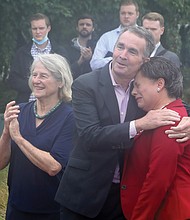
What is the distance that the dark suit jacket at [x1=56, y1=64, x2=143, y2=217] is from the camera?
138 inches

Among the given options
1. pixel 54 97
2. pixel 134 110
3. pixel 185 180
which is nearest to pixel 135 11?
pixel 54 97

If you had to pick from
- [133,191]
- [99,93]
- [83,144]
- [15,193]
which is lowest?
[15,193]

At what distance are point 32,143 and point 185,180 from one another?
4.06ft

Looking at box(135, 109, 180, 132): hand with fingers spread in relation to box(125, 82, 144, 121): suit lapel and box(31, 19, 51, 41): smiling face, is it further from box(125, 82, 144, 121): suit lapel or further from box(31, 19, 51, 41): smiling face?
box(31, 19, 51, 41): smiling face

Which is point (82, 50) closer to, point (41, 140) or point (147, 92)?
point (41, 140)

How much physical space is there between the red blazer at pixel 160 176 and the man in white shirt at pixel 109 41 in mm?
3553

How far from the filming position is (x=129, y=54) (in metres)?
3.44

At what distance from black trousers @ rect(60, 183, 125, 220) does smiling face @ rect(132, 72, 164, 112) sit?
607mm

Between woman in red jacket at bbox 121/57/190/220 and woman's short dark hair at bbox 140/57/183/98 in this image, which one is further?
woman's short dark hair at bbox 140/57/183/98

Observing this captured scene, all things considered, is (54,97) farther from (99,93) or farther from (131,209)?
(131,209)

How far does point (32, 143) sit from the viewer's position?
3.97 metres

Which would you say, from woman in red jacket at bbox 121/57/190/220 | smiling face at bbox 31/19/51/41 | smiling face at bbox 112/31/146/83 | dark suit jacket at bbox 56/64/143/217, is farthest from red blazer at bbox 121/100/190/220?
smiling face at bbox 31/19/51/41

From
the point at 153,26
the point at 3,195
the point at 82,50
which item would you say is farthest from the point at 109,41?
the point at 3,195

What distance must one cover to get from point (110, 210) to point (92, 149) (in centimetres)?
48
